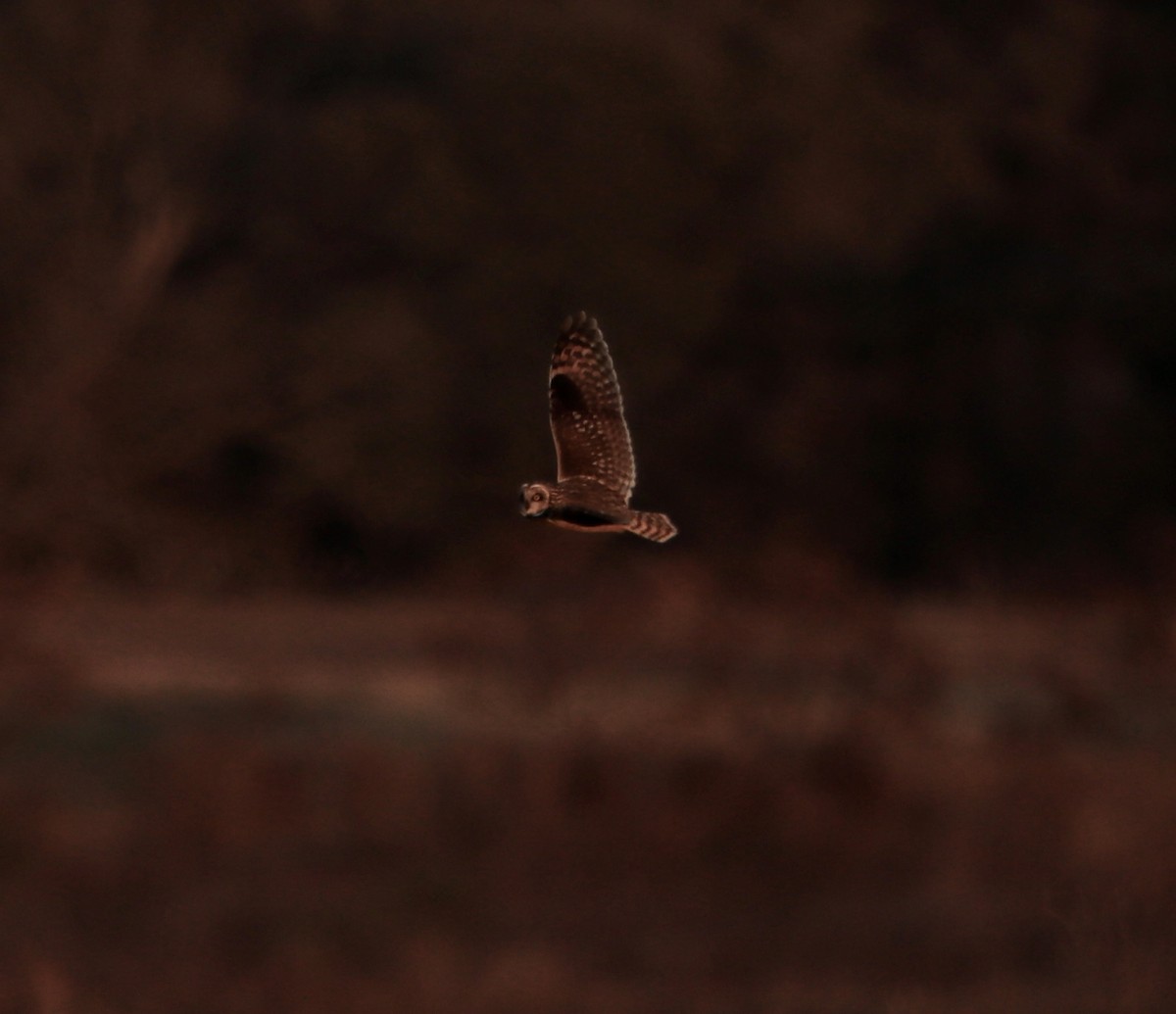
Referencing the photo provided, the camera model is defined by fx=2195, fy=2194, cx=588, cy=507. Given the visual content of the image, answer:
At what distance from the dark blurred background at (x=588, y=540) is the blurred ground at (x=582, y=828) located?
0.12ft

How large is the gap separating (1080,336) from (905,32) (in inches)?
169

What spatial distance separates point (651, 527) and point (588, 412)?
1.92ft

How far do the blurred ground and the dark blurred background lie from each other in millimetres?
36

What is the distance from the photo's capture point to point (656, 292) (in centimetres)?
1862

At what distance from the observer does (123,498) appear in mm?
16484

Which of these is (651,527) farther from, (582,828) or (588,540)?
(588,540)

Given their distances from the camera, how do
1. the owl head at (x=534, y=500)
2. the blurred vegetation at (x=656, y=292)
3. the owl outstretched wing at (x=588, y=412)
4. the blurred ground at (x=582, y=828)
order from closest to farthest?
the owl head at (x=534, y=500), the owl outstretched wing at (x=588, y=412), the blurred ground at (x=582, y=828), the blurred vegetation at (x=656, y=292)

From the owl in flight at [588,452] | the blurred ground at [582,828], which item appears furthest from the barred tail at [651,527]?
the blurred ground at [582,828]

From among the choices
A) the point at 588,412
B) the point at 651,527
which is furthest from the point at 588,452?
the point at 651,527

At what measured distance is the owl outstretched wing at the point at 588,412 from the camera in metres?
3.26

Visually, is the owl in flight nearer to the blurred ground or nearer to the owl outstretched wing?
the owl outstretched wing

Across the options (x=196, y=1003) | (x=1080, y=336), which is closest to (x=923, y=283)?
(x=1080, y=336)

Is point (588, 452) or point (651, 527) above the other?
point (588, 452)

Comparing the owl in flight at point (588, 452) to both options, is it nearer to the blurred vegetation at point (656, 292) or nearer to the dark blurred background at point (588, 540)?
the dark blurred background at point (588, 540)
